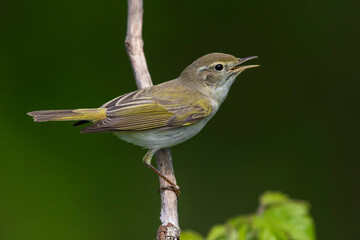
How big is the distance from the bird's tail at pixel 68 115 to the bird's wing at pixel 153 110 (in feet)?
0.25

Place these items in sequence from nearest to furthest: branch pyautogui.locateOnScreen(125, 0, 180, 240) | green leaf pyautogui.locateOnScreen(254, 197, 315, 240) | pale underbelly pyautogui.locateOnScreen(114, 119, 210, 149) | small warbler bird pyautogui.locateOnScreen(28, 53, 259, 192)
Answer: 1. green leaf pyautogui.locateOnScreen(254, 197, 315, 240)
2. branch pyautogui.locateOnScreen(125, 0, 180, 240)
3. small warbler bird pyautogui.locateOnScreen(28, 53, 259, 192)
4. pale underbelly pyautogui.locateOnScreen(114, 119, 210, 149)

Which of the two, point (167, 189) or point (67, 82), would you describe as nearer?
point (167, 189)

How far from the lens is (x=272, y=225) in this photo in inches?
118

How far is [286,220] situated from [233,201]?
237 centimetres

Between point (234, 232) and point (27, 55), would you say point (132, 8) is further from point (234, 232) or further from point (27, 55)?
point (234, 232)

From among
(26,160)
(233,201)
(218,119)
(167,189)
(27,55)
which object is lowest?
(167,189)

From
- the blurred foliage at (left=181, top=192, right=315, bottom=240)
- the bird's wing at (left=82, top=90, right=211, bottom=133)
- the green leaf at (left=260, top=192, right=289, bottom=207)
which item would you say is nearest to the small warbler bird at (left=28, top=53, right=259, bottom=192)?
the bird's wing at (left=82, top=90, right=211, bottom=133)

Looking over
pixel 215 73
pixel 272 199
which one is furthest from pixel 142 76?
pixel 272 199

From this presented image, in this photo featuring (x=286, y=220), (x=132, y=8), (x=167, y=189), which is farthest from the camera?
(x=132, y=8)

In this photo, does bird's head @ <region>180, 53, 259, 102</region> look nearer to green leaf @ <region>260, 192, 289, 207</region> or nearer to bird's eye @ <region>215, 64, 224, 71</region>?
bird's eye @ <region>215, 64, 224, 71</region>

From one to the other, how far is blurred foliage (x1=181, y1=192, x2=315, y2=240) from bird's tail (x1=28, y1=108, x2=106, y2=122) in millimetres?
1071

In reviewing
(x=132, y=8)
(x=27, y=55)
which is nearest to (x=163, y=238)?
(x=132, y=8)

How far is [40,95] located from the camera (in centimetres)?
503

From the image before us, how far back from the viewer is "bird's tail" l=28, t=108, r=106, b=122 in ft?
10.7
